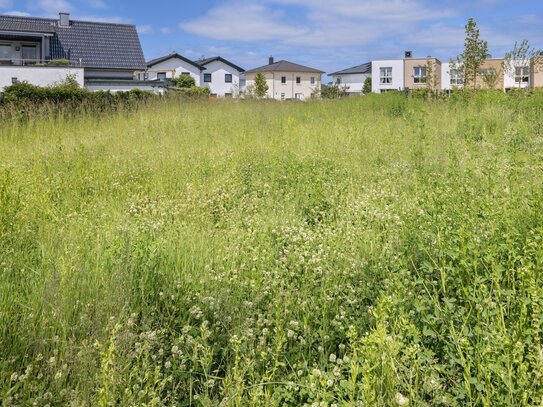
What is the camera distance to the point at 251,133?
9.72m

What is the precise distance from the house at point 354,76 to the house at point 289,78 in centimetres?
379

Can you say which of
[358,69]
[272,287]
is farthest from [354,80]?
[272,287]

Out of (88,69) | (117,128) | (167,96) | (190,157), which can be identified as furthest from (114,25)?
(190,157)

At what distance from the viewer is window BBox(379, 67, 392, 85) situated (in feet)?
253

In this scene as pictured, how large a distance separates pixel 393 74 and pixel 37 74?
5962 cm

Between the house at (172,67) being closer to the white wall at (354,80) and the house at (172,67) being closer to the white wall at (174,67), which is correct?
the white wall at (174,67)

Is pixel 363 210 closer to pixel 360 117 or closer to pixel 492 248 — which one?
pixel 492 248

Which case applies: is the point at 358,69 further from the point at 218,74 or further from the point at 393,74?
the point at 218,74

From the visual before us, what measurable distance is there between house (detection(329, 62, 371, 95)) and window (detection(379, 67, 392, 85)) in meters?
3.69

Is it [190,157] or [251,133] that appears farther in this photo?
[251,133]

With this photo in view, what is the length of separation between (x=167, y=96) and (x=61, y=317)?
14179 millimetres

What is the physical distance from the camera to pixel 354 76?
82750 millimetres

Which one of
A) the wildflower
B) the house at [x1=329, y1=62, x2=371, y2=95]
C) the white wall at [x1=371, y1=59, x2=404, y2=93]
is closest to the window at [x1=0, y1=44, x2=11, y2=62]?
the wildflower

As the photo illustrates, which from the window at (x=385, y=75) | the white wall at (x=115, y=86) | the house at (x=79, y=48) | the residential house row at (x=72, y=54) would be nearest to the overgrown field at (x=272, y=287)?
the residential house row at (x=72, y=54)
